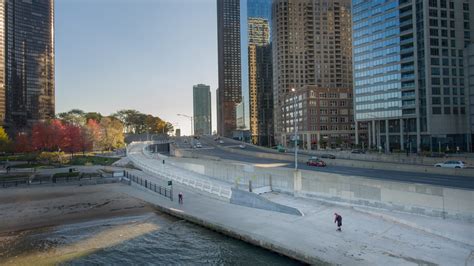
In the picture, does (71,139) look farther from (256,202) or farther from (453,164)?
(453,164)

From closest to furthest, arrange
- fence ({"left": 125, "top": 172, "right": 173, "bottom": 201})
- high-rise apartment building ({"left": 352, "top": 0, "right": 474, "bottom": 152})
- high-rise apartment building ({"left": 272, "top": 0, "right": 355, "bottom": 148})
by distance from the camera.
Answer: fence ({"left": 125, "top": 172, "right": 173, "bottom": 201}) → high-rise apartment building ({"left": 352, "top": 0, "right": 474, "bottom": 152}) → high-rise apartment building ({"left": 272, "top": 0, "right": 355, "bottom": 148})

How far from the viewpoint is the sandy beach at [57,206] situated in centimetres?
2706

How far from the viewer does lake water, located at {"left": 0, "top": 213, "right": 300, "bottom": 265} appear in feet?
61.0

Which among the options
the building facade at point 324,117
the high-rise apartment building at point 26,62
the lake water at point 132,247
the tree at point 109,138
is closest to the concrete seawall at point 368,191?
the lake water at point 132,247

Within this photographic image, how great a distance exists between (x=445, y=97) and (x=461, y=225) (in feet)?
282

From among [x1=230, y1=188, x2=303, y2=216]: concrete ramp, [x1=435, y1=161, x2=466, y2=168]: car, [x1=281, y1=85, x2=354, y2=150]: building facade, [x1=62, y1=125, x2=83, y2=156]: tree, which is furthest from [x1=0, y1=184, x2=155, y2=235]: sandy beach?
[x1=281, y1=85, x2=354, y2=150]: building facade

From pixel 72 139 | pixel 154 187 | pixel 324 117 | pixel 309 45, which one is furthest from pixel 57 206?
pixel 309 45

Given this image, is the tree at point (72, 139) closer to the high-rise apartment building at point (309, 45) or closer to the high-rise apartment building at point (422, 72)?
the high-rise apartment building at point (422, 72)

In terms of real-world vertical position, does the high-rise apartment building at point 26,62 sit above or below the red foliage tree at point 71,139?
above

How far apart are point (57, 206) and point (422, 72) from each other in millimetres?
97700

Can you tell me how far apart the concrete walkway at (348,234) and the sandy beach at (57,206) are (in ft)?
27.9

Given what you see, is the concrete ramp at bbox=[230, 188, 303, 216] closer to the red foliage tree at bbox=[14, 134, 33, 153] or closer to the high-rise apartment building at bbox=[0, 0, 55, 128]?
the red foliage tree at bbox=[14, 134, 33, 153]

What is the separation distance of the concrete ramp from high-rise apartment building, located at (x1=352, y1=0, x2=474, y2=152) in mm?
67185

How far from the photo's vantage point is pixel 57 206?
32781 mm
